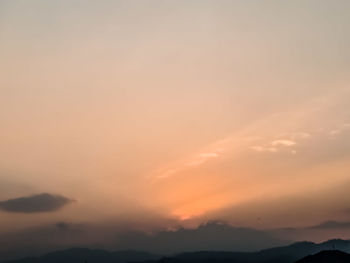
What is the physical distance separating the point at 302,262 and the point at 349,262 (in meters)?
16.8

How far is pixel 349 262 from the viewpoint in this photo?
17288 centimetres

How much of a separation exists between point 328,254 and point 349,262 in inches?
366

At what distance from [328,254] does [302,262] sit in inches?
427

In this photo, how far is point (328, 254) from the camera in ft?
592

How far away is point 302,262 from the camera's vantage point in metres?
179
